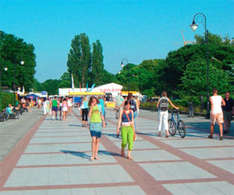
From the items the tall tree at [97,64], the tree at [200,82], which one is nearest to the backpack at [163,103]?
the tree at [200,82]

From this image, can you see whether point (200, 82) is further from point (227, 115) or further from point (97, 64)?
point (97, 64)

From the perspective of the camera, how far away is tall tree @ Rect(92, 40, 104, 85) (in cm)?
9456

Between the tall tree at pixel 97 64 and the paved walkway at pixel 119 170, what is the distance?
273ft

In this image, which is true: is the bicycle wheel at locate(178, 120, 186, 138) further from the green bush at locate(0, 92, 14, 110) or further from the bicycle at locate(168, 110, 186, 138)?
the green bush at locate(0, 92, 14, 110)

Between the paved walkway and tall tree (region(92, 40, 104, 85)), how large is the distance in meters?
83.3

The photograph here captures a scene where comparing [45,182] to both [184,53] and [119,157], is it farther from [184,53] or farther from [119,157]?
[184,53]

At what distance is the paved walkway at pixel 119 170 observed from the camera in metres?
6.21

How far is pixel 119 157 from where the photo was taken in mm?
9391

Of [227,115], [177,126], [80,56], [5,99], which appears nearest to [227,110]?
[227,115]

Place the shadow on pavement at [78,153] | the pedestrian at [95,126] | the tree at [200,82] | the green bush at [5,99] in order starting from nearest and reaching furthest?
the pedestrian at [95,126] → the shadow on pavement at [78,153] → the tree at [200,82] → the green bush at [5,99]

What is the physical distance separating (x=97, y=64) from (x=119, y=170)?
88.3 metres

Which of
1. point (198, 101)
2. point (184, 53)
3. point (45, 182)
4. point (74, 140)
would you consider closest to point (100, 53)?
point (184, 53)

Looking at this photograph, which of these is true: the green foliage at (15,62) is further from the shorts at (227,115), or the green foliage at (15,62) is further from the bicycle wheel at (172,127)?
the shorts at (227,115)

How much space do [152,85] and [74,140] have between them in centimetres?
5508
